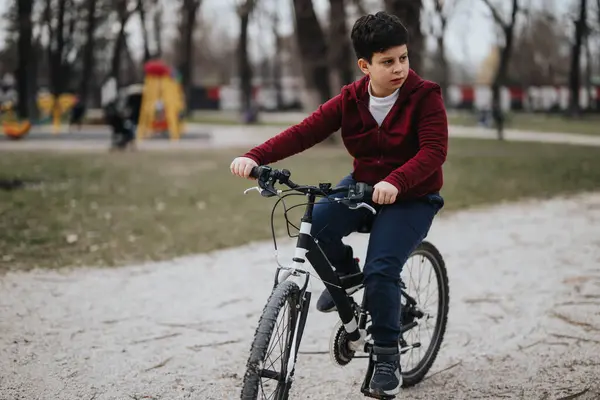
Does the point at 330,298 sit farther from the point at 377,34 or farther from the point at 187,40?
the point at 187,40

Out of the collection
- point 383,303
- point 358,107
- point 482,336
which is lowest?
point 482,336

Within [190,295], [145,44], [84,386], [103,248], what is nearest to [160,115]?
[145,44]

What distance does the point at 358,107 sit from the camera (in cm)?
348

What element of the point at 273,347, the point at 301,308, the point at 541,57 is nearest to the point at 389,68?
the point at 301,308

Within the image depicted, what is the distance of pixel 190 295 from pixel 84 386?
1.94 metres

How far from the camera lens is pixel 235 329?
502 centimetres

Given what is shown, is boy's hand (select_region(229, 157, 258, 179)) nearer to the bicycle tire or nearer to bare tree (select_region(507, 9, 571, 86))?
the bicycle tire

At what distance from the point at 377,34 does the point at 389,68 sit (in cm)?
15

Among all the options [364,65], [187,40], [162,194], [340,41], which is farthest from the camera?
[187,40]

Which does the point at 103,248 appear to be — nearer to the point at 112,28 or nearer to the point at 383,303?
the point at 383,303

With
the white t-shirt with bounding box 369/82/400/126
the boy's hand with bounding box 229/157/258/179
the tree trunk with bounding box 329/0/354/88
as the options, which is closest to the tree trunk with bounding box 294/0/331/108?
the tree trunk with bounding box 329/0/354/88

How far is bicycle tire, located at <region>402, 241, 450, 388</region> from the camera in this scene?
4020 mm

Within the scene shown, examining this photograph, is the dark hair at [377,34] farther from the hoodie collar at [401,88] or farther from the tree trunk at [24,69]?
the tree trunk at [24,69]

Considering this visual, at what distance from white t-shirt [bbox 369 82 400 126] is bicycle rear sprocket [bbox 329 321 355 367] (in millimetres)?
907
